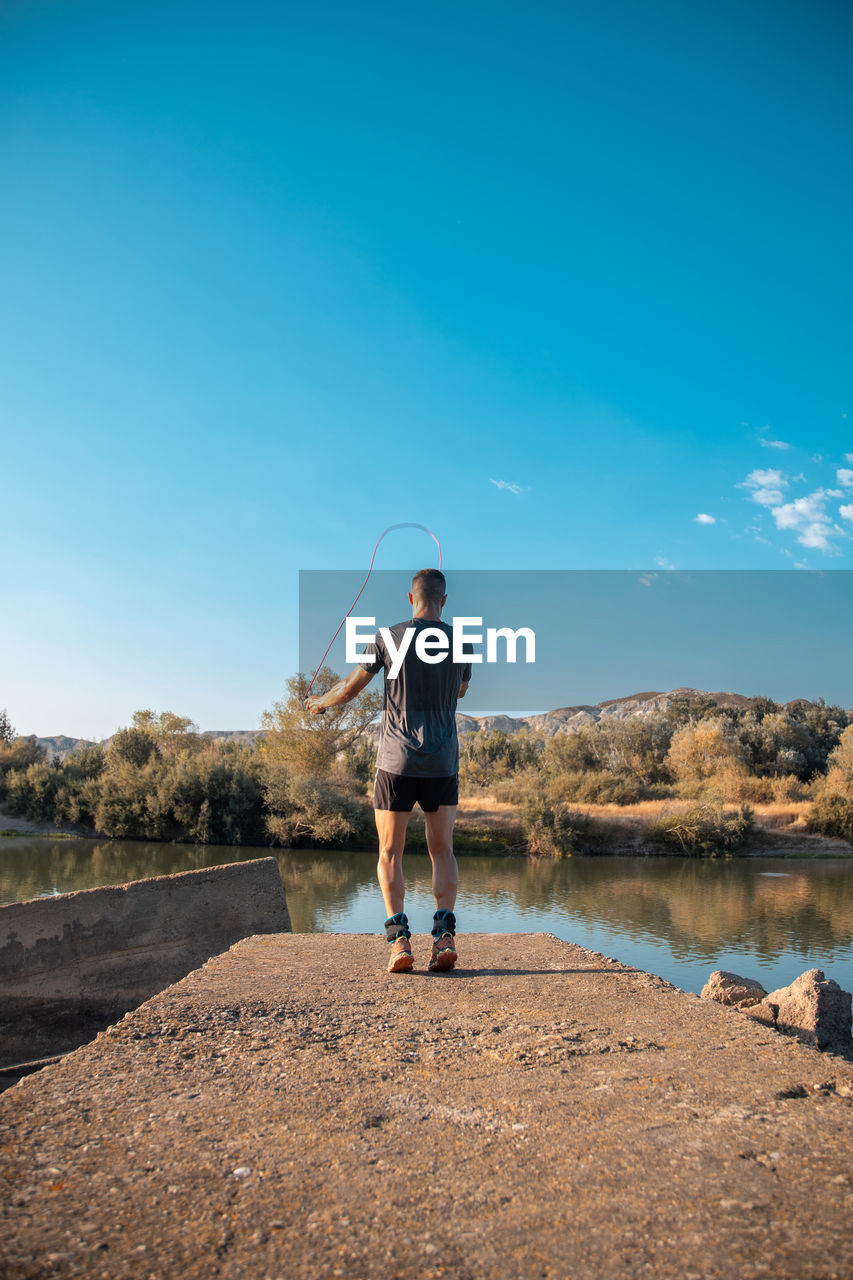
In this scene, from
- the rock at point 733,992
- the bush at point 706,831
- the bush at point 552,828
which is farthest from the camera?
the bush at point 552,828

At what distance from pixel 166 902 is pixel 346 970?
2.45 m

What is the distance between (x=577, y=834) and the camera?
28.5 m

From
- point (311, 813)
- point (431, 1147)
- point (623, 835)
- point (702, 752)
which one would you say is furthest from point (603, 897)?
point (702, 752)

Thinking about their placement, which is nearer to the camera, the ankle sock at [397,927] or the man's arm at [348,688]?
the ankle sock at [397,927]

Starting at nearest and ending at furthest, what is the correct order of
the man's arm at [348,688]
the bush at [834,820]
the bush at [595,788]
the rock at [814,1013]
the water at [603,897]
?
the man's arm at [348,688]
the rock at [814,1013]
the water at [603,897]
the bush at [834,820]
the bush at [595,788]

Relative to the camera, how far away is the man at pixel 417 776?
3.61 meters

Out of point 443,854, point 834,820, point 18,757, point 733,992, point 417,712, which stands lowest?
point 834,820

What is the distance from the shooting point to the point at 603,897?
18.2 m

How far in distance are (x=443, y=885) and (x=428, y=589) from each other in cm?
150

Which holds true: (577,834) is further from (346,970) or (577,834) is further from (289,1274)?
(289,1274)

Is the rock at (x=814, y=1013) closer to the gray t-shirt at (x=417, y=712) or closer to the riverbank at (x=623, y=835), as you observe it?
the gray t-shirt at (x=417, y=712)

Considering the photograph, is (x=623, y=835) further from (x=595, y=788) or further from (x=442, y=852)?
(x=442, y=852)

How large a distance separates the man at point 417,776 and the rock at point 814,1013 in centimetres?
213

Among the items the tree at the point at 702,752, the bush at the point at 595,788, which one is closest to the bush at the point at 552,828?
the bush at the point at 595,788
